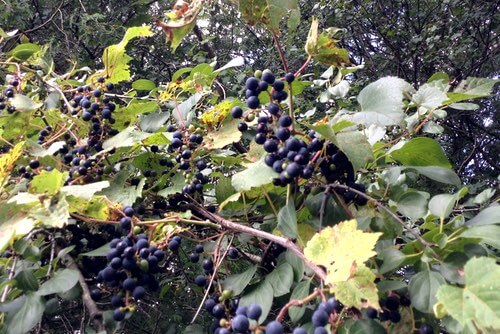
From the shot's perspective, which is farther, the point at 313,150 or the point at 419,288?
the point at 313,150

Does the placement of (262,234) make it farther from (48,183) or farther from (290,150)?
(48,183)

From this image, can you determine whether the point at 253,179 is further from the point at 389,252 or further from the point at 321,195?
the point at 389,252

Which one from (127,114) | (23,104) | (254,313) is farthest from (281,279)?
(23,104)

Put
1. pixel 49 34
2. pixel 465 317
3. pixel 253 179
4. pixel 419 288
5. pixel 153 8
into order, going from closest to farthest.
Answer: pixel 465 317 < pixel 419 288 < pixel 253 179 < pixel 49 34 < pixel 153 8

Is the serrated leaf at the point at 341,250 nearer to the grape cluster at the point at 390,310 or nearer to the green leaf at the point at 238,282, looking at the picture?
the grape cluster at the point at 390,310

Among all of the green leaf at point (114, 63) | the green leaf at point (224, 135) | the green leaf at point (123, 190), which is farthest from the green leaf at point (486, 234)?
the green leaf at point (114, 63)

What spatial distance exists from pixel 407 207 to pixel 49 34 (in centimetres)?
282

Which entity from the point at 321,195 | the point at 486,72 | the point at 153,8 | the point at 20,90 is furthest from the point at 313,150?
the point at 486,72

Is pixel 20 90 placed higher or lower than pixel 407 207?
lower

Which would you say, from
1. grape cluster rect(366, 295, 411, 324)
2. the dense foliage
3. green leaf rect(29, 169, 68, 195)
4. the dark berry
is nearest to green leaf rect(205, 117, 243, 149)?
the dense foliage

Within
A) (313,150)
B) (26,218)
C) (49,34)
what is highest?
(313,150)

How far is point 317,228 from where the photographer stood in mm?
894

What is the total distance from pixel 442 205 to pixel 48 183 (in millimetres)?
659

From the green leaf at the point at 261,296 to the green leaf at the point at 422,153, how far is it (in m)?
0.36
